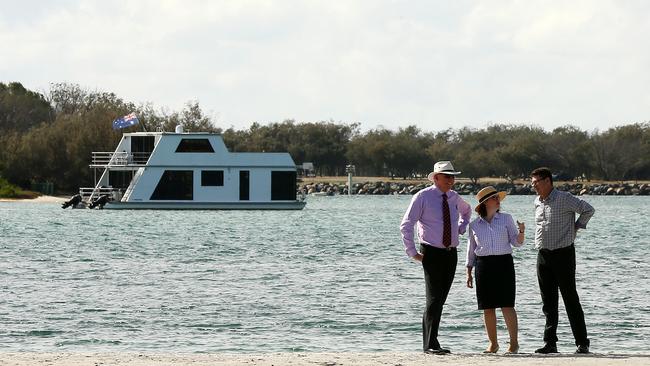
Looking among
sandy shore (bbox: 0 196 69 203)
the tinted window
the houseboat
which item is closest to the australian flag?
the houseboat

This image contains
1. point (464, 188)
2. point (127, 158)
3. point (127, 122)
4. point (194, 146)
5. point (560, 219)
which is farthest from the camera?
point (464, 188)

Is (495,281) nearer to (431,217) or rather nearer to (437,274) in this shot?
(437,274)

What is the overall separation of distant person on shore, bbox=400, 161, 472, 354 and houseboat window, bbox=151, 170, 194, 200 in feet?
172

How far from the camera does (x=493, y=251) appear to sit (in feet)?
43.1

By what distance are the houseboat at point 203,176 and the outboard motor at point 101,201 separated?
184cm

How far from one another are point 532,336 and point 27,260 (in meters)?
19.1

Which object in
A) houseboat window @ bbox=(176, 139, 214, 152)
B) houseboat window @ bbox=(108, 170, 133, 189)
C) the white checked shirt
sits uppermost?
houseboat window @ bbox=(176, 139, 214, 152)

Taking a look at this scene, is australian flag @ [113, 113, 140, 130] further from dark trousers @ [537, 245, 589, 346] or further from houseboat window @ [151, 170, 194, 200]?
dark trousers @ [537, 245, 589, 346]

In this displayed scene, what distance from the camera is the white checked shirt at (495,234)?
13.1 m

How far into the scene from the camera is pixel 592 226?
6069 centimetres

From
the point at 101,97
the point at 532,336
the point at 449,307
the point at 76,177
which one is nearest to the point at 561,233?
the point at 532,336

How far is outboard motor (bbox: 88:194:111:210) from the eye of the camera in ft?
222

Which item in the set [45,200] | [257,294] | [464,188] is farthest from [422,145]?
[257,294]

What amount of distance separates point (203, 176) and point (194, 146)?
152 centimetres
